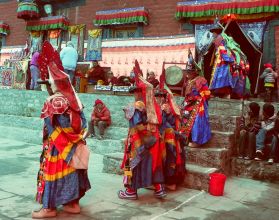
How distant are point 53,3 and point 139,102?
41.7ft

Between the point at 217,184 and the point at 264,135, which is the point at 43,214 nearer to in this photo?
the point at 217,184

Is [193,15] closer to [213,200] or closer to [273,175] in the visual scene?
[273,175]

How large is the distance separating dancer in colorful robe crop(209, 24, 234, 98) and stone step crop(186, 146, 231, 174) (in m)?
2.36

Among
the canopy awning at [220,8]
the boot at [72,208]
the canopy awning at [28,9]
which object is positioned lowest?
the boot at [72,208]

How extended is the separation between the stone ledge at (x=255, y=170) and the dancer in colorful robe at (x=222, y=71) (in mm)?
2376

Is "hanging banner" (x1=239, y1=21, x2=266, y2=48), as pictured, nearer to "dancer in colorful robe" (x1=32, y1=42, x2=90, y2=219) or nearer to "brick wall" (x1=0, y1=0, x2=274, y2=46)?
"brick wall" (x1=0, y1=0, x2=274, y2=46)

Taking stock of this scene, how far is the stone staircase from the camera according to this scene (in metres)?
5.96

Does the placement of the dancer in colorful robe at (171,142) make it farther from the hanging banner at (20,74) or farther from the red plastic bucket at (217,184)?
the hanging banner at (20,74)

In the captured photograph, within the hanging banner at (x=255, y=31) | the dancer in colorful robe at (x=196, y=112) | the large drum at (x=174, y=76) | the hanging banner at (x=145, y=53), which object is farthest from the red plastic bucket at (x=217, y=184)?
the hanging banner at (x=145, y=53)

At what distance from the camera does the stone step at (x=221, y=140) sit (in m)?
6.42

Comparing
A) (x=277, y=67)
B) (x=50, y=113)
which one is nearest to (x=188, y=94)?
(x=50, y=113)

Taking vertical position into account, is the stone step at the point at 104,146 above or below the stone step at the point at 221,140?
below

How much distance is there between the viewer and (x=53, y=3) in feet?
52.1

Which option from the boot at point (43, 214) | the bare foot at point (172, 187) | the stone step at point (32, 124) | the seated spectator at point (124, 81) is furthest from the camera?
the seated spectator at point (124, 81)
